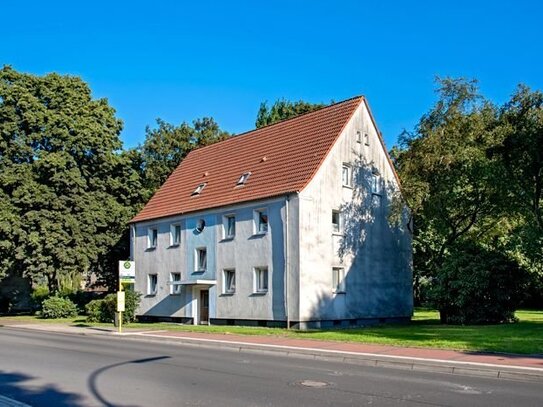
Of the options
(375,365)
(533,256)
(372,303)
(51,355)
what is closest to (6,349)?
(51,355)

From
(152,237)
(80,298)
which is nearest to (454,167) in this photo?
(152,237)

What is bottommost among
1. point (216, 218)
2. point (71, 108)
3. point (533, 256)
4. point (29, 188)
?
point (533, 256)

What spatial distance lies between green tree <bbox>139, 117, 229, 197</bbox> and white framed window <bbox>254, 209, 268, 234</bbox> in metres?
21.0

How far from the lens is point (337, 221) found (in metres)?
31.6

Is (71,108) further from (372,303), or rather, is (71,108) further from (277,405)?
(277,405)

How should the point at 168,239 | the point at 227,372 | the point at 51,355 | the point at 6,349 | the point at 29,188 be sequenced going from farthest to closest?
the point at 29,188 → the point at 168,239 → the point at 6,349 → the point at 51,355 → the point at 227,372

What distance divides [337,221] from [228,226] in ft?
19.0

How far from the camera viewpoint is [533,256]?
27.3 meters

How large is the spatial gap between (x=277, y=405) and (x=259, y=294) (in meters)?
20.8

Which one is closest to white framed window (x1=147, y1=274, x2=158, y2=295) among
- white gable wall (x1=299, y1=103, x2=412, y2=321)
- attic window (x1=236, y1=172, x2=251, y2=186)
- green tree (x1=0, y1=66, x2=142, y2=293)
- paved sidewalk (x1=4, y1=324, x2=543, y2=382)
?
green tree (x1=0, y1=66, x2=142, y2=293)

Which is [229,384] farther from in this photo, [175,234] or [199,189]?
[175,234]

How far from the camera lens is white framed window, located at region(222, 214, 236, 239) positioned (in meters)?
32.5

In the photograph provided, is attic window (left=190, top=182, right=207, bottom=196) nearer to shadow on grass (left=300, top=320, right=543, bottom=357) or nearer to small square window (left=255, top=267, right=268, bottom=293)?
small square window (left=255, top=267, right=268, bottom=293)

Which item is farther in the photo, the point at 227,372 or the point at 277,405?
the point at 227,372
